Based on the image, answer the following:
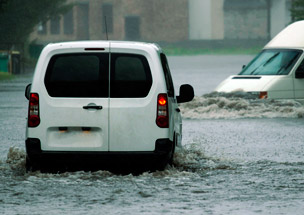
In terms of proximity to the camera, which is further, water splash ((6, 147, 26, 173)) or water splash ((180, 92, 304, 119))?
water splash ((180, 92, 304, 119))

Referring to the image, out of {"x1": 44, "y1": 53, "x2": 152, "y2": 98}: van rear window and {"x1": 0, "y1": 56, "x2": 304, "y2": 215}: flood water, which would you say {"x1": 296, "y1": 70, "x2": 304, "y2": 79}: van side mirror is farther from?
{"x1": 44, "y1": 53, "x2": 152, "y2": 98}: van rear window

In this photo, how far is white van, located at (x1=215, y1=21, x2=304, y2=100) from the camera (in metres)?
21.0

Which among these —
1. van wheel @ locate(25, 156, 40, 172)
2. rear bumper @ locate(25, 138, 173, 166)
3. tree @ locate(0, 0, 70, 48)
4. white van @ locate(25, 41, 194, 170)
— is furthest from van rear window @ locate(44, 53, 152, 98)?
tree @ locate(0, 0, 70, 48)

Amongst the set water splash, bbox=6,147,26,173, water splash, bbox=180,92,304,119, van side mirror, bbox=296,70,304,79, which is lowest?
water splash, bbox=180,92,304,119

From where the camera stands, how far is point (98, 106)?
415 inches

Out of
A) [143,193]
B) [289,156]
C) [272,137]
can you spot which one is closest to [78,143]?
[143,193]

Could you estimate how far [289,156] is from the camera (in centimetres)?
1340

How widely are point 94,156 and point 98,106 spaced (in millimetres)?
573

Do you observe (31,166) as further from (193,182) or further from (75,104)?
(193,182)

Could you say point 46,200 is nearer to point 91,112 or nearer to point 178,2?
point 91,112

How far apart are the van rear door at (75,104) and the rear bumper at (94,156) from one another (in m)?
0.06

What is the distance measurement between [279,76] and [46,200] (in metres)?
12.7

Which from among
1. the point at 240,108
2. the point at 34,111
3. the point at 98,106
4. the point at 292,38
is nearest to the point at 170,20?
the point at 292,38

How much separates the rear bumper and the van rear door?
2.4 inches
